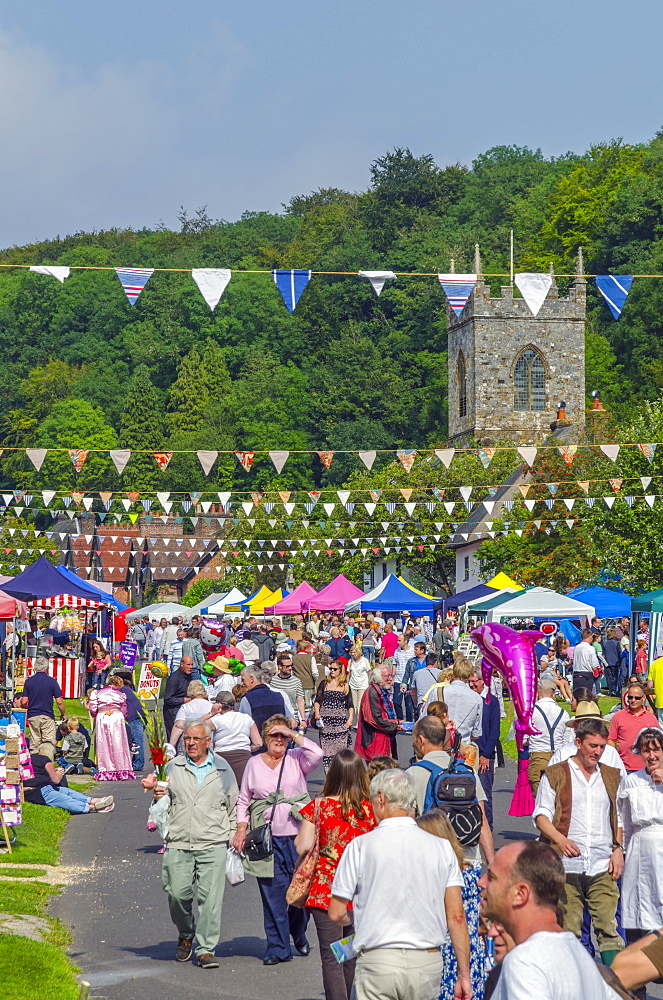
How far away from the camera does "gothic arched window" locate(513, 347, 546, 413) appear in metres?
80.2

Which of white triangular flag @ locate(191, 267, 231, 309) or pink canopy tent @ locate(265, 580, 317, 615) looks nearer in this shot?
white triangular flag @ locate(191, 267, 231, 309)

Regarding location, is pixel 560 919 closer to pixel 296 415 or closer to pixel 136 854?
pixel 136 854

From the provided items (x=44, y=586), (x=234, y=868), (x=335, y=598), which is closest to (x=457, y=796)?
(x=234, y=868)

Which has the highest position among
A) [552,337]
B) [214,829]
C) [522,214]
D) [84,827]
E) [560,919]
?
[522,214]

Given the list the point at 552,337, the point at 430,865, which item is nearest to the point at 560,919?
the point at 430,865

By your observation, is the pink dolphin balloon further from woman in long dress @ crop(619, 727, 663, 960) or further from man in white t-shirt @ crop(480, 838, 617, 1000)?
man in white t-shirt @ crop(480, 838, 617, 1000)

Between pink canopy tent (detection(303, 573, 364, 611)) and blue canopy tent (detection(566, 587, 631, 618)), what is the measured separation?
31.0 feet

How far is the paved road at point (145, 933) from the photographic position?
8.42 m

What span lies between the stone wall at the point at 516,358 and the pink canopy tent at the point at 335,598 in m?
36.1

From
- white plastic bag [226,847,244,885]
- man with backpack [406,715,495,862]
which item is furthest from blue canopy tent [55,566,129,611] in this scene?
man with backpack [406,715,495,862]

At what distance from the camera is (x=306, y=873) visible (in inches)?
283

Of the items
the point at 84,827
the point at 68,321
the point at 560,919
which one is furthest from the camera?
the point at 68,321

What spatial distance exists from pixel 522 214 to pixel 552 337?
962 inches

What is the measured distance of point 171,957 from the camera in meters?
9.34
